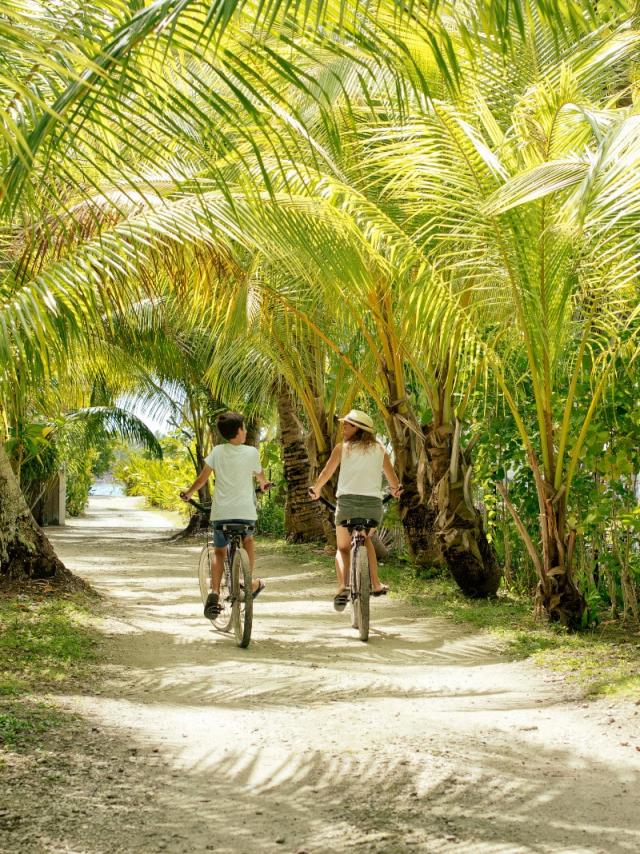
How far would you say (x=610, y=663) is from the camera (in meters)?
6.75

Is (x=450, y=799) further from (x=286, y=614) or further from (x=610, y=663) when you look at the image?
(x=286, y=614)

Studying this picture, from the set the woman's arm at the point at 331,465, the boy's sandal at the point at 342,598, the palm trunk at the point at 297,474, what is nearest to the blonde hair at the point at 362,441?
the woman's arm at the point at 331,465

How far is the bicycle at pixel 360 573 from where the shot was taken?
305 inches

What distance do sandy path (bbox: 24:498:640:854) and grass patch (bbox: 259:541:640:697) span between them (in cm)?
A: 23

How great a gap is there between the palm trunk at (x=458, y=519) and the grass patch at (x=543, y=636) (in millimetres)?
225

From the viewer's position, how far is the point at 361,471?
8.02 metres

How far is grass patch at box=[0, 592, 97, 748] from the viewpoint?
17.0 feet

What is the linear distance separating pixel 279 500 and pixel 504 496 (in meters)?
12.2

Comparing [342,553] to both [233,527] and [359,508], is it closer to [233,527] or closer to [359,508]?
[359,508]

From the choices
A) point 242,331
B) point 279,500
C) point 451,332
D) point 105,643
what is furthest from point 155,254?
point 279,500

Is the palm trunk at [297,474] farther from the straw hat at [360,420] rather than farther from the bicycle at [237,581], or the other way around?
the bicycle at [237,581]

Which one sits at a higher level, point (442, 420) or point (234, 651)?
point (442, 420)

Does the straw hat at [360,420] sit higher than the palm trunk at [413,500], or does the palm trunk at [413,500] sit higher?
the straw hat at [360,420]

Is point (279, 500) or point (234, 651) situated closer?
point (234, 651)
